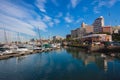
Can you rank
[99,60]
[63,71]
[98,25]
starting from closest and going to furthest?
[63,71]
[99,60]
[98,25]

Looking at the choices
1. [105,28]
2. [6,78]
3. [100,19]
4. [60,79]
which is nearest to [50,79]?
[60,79]

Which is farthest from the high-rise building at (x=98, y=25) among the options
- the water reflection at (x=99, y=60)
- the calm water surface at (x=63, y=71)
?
the calm water surface at (x=63, y=71)

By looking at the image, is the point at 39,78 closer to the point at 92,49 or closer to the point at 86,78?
the point at 86,78

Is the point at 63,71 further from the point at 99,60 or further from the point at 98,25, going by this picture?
the point at 98,25

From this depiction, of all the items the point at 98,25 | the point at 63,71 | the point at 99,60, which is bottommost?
the point at 63,71

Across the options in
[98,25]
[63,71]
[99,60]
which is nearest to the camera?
[63,71]

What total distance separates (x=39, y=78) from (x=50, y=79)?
209cm

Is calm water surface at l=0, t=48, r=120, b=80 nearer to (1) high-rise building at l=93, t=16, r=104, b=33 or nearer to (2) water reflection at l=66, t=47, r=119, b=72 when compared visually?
(2) water reflection at l=66, t=47, r=119, b=72

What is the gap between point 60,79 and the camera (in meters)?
25.2

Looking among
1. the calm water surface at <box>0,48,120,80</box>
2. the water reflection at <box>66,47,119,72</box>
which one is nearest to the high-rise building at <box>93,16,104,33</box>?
the water reflection at <box>66,47,119,72</box>

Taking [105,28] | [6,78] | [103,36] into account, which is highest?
[105,28]

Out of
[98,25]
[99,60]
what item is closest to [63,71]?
[99,60]

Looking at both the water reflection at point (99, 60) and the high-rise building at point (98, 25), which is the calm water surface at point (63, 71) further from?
the high-rise building at point (98, 25)

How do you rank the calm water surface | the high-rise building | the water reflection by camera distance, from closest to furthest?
the calm water surface, the water reflection, the high-rise building
